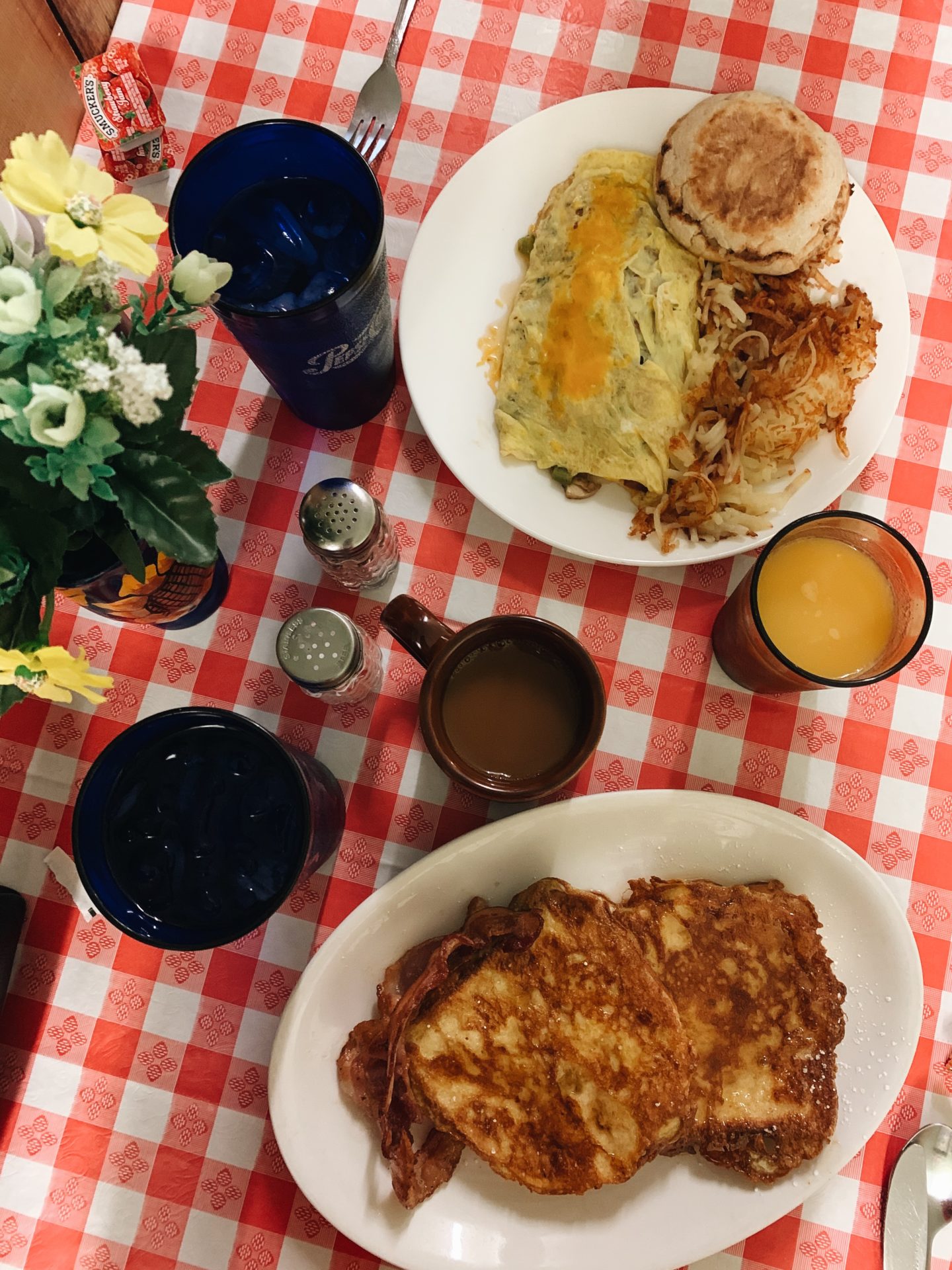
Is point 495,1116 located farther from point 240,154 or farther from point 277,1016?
point 240,154

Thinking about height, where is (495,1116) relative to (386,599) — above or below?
below

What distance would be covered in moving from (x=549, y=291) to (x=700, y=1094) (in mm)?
1400

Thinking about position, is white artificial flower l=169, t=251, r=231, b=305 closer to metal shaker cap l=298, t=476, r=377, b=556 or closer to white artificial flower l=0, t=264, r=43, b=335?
white artificial flower l=0, t=264, r=43, b=335

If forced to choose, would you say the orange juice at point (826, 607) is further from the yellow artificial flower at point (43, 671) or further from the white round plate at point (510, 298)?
the yellow artificial flower at point (43, 671)

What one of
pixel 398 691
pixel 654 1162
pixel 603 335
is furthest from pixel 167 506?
pixel 654 1162

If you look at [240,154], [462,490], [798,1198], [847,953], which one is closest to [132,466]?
[240,154]

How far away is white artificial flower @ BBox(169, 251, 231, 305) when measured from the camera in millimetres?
847

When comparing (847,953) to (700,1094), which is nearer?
(700,1094)

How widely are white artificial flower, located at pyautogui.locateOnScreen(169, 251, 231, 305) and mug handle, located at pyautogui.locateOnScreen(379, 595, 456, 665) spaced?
1.97 ft

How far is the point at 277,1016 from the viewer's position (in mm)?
1559

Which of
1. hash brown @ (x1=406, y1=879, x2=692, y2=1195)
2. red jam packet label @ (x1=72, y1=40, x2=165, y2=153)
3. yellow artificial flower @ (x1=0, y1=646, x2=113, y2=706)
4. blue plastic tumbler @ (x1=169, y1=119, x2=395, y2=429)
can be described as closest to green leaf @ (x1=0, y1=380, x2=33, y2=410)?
yellow artificial flower @ (x1=0, y1=646, x2=113, y2=706)

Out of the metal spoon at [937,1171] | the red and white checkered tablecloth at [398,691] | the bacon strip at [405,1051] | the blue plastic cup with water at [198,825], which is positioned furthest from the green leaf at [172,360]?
the metal spoon at [937,1171]

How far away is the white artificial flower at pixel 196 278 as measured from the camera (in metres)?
0.85

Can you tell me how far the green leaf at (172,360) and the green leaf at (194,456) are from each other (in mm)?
15
